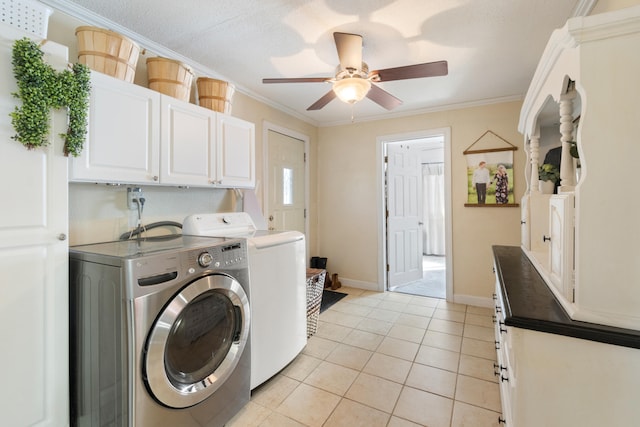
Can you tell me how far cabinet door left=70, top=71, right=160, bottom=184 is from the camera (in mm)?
1460

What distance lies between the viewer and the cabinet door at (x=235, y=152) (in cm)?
219

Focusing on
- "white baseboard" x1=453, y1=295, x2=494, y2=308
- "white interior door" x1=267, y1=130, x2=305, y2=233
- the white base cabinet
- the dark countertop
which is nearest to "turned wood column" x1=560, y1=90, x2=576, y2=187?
the dark countertop

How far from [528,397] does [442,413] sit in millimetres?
885

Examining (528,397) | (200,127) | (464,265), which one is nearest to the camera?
(528,397)

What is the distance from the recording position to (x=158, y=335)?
47.8 inches

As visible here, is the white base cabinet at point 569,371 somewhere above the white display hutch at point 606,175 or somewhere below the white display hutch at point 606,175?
below

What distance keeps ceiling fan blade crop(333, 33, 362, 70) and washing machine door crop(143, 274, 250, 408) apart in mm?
1527

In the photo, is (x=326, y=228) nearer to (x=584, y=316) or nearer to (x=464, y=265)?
(x=464, y=265)

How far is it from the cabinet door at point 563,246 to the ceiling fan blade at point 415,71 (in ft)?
3.32

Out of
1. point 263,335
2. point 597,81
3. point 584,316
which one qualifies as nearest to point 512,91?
point 597,81

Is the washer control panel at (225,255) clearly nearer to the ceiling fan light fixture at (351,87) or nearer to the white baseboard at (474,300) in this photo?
the ceiling fan light fixture at (351,87)

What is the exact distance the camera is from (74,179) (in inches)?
55.8

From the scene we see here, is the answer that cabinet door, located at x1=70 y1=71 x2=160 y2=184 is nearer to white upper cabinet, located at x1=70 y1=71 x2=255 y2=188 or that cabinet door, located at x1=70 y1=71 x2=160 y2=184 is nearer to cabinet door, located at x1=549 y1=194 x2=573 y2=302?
white upper cabinet, located at x1=70 y1=71 x2=255 y2=188

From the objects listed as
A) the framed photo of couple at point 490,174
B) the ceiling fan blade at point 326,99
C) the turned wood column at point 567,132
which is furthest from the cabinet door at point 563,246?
the framed photo of couple at point 490,174
